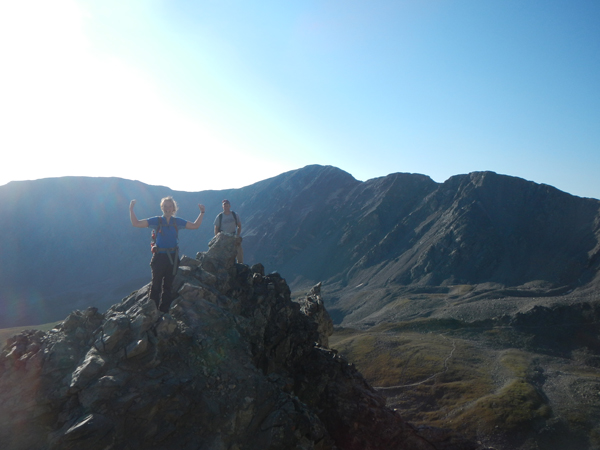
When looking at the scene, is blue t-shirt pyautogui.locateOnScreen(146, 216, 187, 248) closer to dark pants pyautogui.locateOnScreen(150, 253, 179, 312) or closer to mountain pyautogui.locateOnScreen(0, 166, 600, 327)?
dark pants pyautogui.locateOnScreen(150, 253, 179, 312)

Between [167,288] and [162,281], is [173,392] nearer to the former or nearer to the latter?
[167,288]

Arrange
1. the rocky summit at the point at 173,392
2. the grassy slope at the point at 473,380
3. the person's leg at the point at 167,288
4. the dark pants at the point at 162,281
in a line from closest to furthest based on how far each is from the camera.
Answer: the rocky summit at the point at 173,392 → the dark pants at the point at 162,281 → the person's leg at the point at 167,288 → the grassy slope at the point at 473,380

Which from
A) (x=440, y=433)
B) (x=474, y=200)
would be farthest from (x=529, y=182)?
(x=440, y=433)

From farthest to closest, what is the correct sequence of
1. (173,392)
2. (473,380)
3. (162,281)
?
1. (473,380)
2. (162,281)
3. (173,392)

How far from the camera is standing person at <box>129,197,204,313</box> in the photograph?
511 inches

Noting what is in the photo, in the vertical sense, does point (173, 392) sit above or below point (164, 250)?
below

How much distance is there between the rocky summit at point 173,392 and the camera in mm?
9531

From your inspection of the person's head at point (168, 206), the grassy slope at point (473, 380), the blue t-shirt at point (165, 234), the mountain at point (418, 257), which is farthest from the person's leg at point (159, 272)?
the mountain at point (418, 257)

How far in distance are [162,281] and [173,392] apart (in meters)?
4.15

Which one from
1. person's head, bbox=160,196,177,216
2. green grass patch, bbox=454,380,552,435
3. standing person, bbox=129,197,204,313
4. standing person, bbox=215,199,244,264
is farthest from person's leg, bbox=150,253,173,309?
green grass patch, bbox=454,380,552,435

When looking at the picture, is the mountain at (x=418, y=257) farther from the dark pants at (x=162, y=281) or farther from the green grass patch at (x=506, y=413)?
the dark pants at (x=162, y=281)

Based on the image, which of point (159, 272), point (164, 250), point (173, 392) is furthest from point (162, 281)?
point (173, 392)

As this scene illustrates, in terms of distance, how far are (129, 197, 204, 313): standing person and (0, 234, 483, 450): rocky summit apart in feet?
2.17

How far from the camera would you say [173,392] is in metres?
10.3
